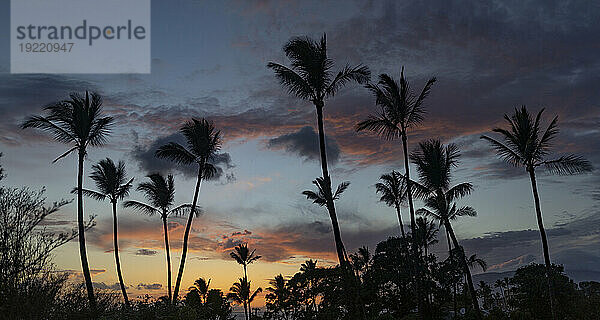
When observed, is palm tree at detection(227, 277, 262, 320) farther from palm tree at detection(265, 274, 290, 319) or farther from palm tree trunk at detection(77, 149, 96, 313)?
palm tree trunk at detection(77, 149, 96, 313)

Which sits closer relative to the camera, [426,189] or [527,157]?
[527,157]

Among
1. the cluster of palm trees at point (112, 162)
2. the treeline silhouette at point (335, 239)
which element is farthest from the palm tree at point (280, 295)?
the cluster of palm trees at point (112, 162)

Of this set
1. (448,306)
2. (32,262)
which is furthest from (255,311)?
(32,262)

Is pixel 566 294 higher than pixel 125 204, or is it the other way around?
pixel 125 204

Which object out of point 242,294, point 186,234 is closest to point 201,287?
point 242,294

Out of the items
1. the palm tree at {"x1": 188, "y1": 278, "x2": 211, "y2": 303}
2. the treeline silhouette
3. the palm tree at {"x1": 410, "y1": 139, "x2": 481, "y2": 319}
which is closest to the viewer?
the treeline silhouette

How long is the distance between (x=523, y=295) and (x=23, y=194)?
48.9 m

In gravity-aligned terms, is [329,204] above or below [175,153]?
below

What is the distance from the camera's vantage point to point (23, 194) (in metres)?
17.3

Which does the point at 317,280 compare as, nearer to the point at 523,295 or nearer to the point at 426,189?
the point at 523,295

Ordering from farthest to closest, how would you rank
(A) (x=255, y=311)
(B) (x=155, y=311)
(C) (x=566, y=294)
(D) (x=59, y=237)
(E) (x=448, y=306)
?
(A) (x=255, y=311), (E) (x=448, y=306), (C) (x=566, y=294), (B) (x=155, y=311), (D) (x=59, y=237)

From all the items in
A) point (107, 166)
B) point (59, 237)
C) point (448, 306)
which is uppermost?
point (107, 166)

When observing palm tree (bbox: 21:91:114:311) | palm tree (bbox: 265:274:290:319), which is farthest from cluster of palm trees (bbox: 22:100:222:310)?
palm tree (bbox: 265:274:290:319)

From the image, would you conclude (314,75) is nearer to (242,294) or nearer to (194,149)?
(194,149)
